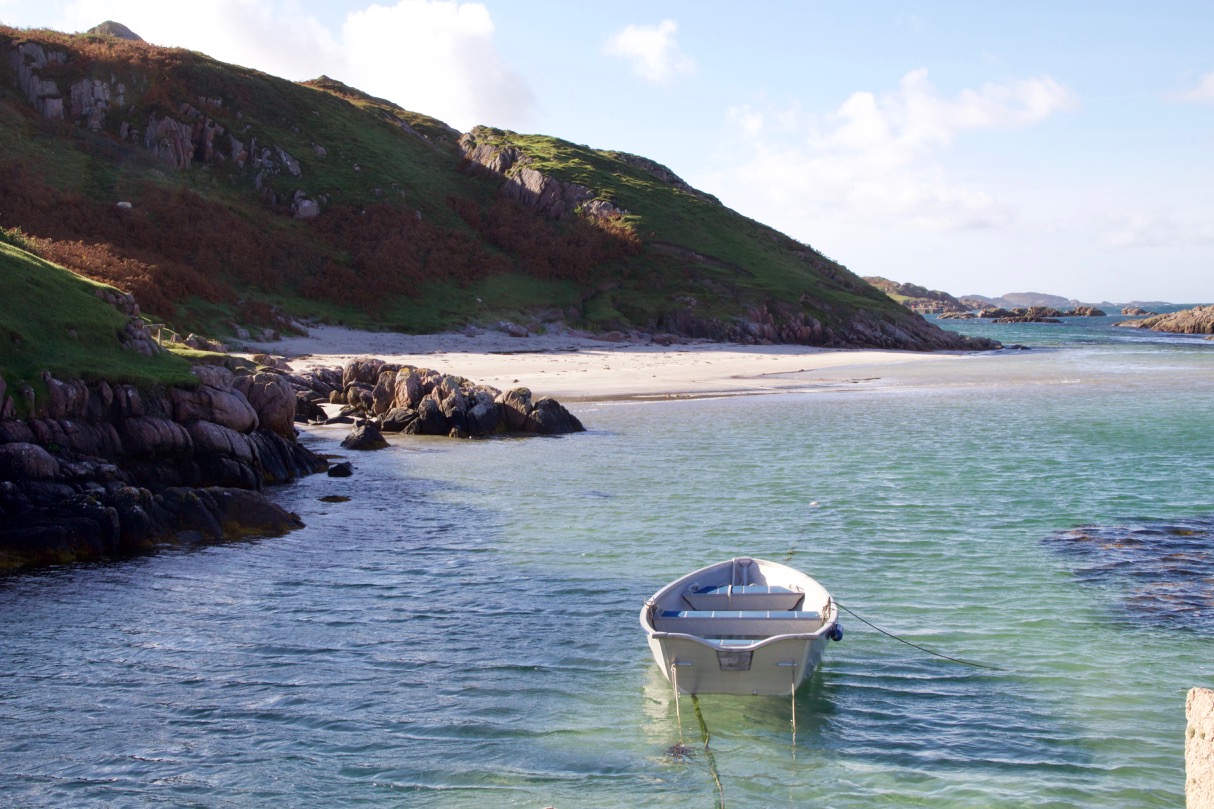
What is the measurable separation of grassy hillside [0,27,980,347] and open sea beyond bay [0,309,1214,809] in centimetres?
3626

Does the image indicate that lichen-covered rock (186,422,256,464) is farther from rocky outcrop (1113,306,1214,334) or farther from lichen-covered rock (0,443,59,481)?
rocky outcrop (1113,306,1214,334)

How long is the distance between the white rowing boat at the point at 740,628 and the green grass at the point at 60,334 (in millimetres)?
15435

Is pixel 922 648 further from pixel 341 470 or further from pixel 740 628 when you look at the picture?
pixel 341 470

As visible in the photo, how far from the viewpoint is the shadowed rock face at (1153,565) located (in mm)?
14531

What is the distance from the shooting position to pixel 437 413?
36.4 meters

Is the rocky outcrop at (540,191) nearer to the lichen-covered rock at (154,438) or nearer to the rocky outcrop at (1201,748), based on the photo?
the lichen-covered rock at (154,438)

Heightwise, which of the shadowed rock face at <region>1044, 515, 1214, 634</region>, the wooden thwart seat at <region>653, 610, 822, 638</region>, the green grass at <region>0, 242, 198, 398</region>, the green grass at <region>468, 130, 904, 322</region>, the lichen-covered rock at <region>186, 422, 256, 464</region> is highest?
the green grass at <region>468, 130, 904, 322</region>

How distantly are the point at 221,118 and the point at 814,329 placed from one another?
171ft

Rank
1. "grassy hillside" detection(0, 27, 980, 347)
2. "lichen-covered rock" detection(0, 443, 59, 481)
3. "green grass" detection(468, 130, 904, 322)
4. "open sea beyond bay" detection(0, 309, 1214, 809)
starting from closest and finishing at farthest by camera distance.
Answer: "open sea beyond bay" detection(0, 309, 1214, 809) → "lichen-covered rock" detection(0, 443, 59, 481) → "grassy hillside" detection(0, 27, 980, 347) → "green grass" detection(468, 130, 904, 322)

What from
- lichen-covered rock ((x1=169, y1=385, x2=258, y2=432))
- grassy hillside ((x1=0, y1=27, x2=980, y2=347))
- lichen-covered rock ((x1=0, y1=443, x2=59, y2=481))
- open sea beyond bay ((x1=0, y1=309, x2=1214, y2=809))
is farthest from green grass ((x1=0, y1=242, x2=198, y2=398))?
grassy hillside ((x1=0, y1=27, x2=980, y2=347))

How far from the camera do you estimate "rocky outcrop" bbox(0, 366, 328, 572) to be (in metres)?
18.1

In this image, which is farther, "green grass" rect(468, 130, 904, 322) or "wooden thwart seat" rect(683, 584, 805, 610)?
"green grass" rect(468, 130, 904, 322)

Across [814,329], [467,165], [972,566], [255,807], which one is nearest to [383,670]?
[255,807]

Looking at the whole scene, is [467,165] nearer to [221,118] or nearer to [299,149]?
[299,149]
